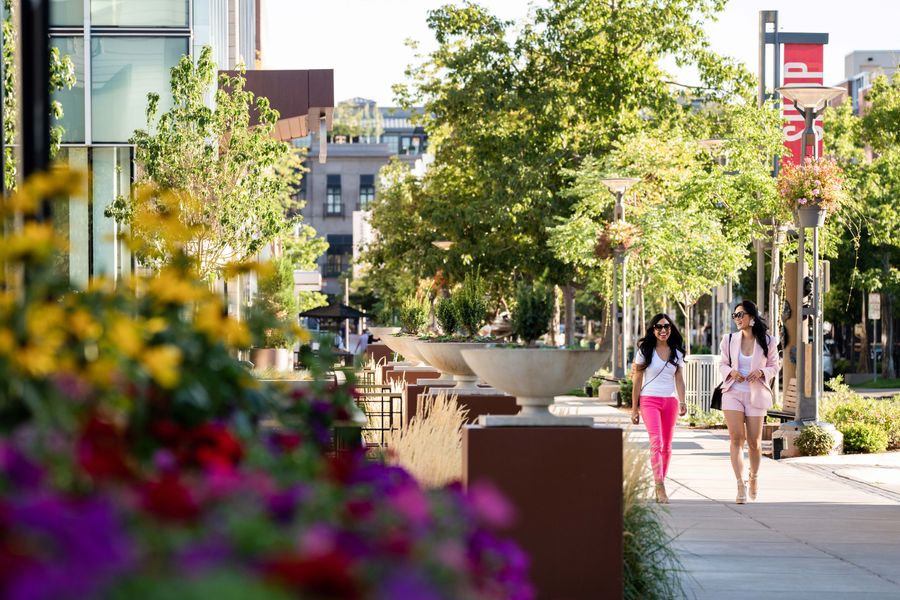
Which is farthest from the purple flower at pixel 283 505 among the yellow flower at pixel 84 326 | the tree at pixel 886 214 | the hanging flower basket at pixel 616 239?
the tree at pixel 886 214

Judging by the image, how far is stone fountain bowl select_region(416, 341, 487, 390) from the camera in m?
12.6

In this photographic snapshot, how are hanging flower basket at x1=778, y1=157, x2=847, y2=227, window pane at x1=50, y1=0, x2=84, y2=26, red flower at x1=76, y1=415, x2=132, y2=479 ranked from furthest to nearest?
window pane at x1=50, y1=0, x2=84, y2=26, hanging flower basket at x1=778, y1=157, x2=847, y2=227, red flower at x1=76, y1=415, x2=132, y2=479

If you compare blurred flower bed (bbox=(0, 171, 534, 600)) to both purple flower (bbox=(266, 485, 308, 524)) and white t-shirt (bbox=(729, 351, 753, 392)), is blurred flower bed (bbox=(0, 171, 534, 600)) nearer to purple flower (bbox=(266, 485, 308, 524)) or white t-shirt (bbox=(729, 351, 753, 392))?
purple flower (bbox=(266, 485, 308, 524))

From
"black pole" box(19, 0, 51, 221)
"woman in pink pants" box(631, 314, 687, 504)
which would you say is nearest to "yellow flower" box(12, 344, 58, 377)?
"black pole" box(19, 0, 51, 221)

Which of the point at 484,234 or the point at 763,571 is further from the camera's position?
the point at 484,234

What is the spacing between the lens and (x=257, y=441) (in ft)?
12.0

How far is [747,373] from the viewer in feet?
41.6

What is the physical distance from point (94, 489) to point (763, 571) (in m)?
7.25

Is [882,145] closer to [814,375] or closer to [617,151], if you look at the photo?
[617,151]

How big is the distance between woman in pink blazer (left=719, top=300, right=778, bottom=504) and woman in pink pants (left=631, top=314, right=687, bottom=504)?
1.36 feet

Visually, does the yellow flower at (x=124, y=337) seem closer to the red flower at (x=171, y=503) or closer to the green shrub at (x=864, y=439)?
the red flower at (x=171, y=503)

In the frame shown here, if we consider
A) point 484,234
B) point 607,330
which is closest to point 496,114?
point 484,234

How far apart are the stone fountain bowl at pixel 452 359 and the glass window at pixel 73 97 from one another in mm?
12774

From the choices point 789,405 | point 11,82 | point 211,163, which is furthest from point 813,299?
point 11,82
